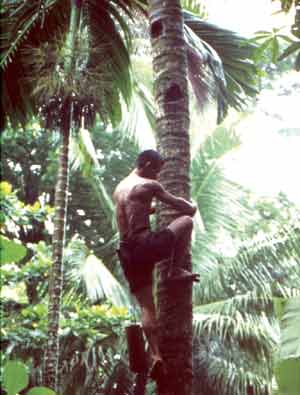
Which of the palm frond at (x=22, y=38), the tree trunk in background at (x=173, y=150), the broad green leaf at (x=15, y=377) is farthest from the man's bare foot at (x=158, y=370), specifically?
the palm frond at (x=22, y=38)

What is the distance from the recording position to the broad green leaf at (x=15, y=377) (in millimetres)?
1228

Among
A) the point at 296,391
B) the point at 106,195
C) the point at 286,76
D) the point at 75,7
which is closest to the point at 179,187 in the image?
the point at 296,391

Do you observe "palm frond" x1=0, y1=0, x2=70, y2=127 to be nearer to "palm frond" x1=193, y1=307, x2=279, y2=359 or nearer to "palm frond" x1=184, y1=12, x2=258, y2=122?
"palm frond" x1=184, y1=12, x2=258, y2=122

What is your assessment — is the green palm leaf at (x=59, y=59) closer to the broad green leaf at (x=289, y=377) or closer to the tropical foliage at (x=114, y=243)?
the tropical foliage at (x=114, y=243)

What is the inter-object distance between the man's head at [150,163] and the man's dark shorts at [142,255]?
1.31 ft

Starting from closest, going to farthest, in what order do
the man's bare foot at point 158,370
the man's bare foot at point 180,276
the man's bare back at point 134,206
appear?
the man's bare foot at point 158,370 < the man's bare foot at point 180,276 < the man's bare back at point 134,206

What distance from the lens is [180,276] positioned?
3773mm

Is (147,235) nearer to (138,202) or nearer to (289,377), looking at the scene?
(138,202)

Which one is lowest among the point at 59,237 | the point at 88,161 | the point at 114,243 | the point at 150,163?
the point at 59,237

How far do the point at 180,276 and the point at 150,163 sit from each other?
78cm

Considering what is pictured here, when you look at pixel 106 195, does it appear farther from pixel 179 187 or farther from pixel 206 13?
pixel 179 187

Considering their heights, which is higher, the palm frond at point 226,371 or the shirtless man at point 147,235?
the shirtless man at point 147,235

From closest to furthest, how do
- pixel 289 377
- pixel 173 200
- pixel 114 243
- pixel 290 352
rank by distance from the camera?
pixel 289 377, pixel 290 352, pixel 173 200, pixel 114 243

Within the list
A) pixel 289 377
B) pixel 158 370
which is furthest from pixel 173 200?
pixel 289 377
